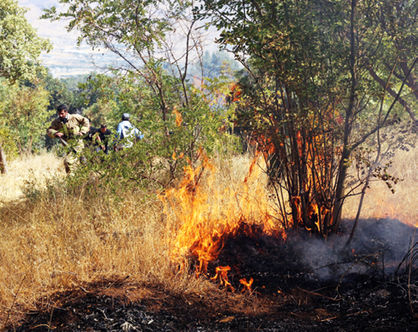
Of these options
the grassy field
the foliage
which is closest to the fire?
the grassy field

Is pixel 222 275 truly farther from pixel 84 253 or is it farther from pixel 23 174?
pixel 23 174

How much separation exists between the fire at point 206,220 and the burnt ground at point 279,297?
0.16m

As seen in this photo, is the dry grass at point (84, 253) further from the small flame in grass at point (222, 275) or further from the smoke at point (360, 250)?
the smoke at point (360, 250)

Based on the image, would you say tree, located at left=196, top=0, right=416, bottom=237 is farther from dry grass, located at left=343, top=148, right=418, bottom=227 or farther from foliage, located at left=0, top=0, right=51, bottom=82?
foliage, located at left=0, top=0, right=51, bottom=82

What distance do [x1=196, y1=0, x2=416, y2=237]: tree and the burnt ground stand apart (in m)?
0.49

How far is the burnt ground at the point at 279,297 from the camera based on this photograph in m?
2.99

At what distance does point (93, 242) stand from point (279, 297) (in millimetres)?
2120

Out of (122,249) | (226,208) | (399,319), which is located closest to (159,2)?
(226,208)

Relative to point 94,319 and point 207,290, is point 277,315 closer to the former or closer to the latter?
point 207,290

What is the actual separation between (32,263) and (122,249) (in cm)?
94

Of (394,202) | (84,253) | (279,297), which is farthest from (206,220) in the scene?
(394,202)

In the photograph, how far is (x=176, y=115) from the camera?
17.1 ft

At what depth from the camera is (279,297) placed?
12.4 feet

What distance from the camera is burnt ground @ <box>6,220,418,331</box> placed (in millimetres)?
2994
